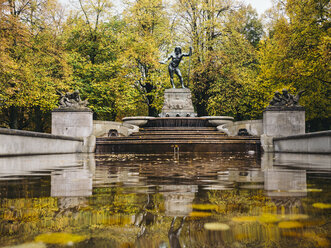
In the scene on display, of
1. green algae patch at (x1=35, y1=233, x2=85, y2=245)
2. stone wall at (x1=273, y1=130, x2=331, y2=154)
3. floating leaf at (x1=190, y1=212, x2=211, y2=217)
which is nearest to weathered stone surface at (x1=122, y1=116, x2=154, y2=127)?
stone wall at (x1=273, y1=130, x2=331, y2=154)

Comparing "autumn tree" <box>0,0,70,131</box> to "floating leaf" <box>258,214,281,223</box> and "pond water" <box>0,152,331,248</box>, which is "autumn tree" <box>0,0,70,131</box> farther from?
"floating leaf" <box>258,214,281,223</box>

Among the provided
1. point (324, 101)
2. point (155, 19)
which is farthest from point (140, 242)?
point (155, 19)

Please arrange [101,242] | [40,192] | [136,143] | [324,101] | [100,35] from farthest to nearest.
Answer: [100,35] < [324,101] < [136,143] < [40,192] < [101,242]

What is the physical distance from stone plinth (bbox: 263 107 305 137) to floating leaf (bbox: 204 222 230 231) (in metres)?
13.6

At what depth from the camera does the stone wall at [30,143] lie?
8016 mm

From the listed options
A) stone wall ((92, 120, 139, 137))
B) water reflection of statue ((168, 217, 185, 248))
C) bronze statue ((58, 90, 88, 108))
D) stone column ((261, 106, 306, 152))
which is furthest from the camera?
stone wall ((92, 120, 139, 137))

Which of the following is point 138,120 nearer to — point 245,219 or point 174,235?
point 245,219

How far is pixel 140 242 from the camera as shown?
1.17 metres

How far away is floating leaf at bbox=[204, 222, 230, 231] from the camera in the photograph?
4.35 feet

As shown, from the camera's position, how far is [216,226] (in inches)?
54.0

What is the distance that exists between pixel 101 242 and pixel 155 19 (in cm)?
3143

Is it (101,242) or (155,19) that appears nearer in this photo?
(101,242)

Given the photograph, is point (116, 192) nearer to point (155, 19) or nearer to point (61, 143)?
point (61, 143)

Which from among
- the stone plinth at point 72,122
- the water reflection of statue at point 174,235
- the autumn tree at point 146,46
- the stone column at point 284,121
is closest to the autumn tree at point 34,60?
the stone plinth at point 72,122
